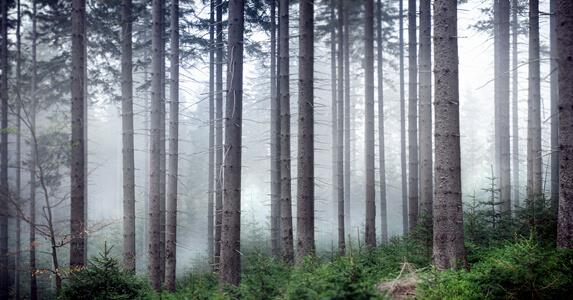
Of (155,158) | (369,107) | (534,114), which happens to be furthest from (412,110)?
(155,158)

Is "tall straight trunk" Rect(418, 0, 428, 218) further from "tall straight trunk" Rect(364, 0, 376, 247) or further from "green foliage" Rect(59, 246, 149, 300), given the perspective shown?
"green foliage" Rect(59, 246, 149, 300)

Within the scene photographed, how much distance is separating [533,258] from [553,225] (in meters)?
3.39

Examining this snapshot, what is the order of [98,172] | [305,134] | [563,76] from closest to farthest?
[563,76] → [305,134] → [98,172]

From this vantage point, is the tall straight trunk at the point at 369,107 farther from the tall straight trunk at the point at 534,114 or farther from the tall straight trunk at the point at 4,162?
the tall straight trunk at the point at 4,162

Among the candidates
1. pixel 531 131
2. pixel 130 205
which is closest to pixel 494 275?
pixel 130 205

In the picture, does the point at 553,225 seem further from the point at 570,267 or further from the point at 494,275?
the point at 494,275

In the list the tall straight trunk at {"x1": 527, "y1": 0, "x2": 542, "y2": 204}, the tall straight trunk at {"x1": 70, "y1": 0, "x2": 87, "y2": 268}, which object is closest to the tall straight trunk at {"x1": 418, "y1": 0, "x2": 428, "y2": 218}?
the tall straight trunk at {"x1": 527, "y1": 0, "x2": 542, "y2": 204}

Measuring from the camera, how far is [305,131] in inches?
383

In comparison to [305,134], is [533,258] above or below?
below

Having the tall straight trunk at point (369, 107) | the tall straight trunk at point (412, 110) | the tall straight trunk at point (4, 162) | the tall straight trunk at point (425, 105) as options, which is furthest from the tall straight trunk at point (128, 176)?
the tall straight trunk at point (412, 110)

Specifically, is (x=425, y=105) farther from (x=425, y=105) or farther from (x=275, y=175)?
(x=275, y=175)

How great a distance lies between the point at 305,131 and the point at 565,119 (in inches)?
209

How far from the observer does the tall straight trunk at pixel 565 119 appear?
667 centimetres

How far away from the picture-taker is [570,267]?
5.59 m
